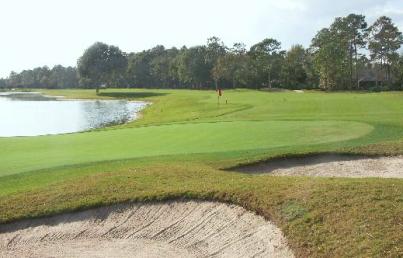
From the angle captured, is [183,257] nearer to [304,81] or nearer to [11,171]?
[11,171]

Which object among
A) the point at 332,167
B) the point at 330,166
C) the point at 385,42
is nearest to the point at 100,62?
the point at 385,42

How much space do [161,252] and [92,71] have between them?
13937cm

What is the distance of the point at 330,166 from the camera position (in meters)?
17.5

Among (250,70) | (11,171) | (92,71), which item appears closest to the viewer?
(11,171)

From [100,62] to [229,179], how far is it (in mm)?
137553

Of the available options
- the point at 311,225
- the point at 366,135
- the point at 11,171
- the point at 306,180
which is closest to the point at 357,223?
the point at 311,225

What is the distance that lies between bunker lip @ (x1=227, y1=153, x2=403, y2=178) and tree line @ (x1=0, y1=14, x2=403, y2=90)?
2942 inches

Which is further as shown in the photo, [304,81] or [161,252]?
[304,81]

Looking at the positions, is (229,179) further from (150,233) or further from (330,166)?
(330,166)

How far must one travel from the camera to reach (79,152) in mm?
21375

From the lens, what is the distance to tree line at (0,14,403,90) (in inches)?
3713

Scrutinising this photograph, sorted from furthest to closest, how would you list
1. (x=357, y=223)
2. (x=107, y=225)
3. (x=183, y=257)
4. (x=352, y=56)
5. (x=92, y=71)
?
(x=92, y=71)
(x=352, y=56)
(x=107, y=225)
(x=183, y=257)
(x=357, y=223)

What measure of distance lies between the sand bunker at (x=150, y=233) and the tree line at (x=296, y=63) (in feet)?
272

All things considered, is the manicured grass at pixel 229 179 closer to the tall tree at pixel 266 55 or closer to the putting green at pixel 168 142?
the putting green at pixel 168 142
